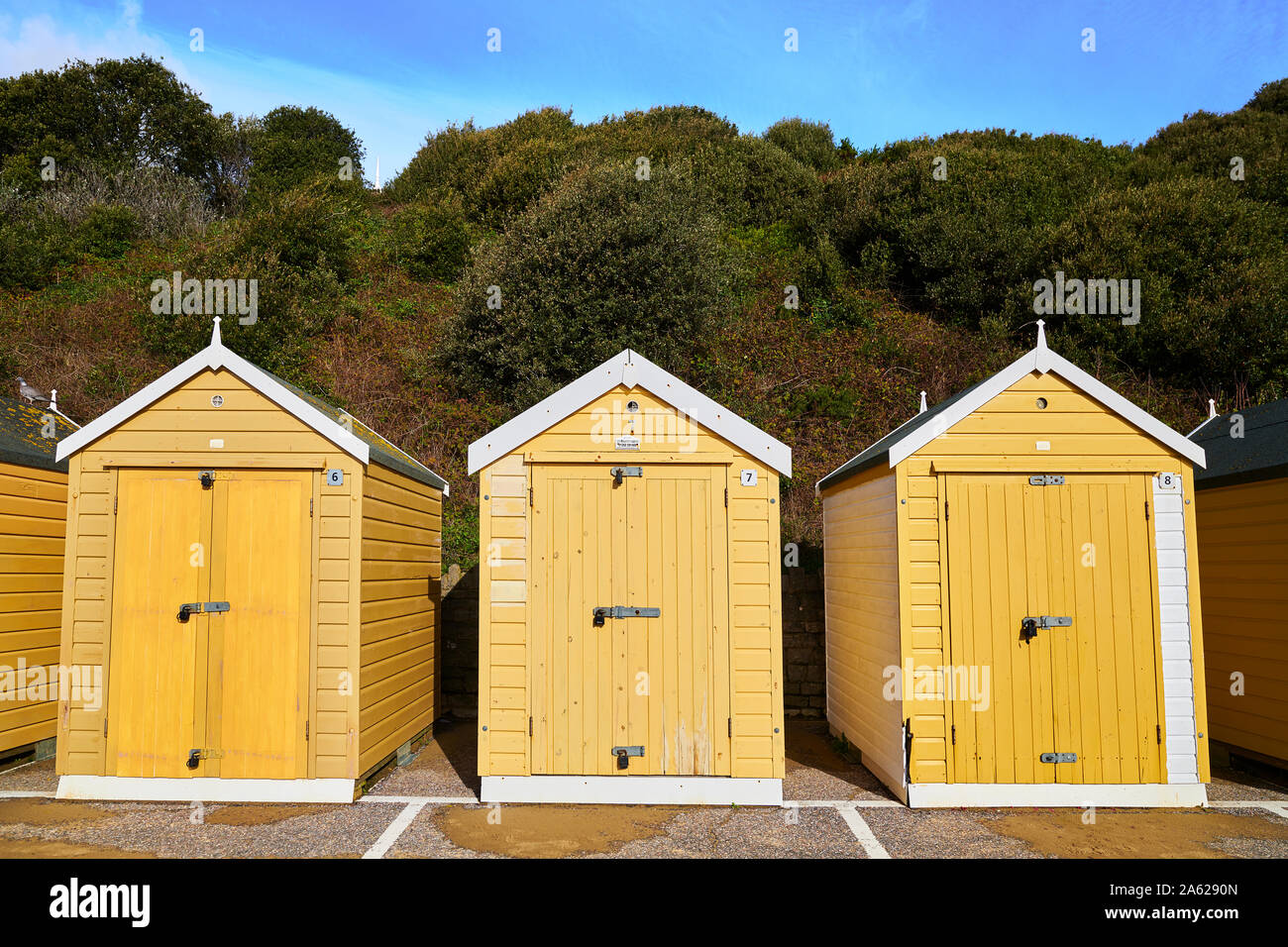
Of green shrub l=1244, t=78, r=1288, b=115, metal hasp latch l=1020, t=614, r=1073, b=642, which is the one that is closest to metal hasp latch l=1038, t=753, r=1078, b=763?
metal hasp latch l=1020, t=614, r=1073, b=642

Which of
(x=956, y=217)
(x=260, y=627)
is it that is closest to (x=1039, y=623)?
(x=260, y=627)

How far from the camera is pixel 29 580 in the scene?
7793 mm

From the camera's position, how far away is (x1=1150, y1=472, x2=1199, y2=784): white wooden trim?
634cm

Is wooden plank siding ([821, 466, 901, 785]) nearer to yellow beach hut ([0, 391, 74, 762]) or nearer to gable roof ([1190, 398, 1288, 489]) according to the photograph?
gable roof ([1190, 398, 1288, 489])

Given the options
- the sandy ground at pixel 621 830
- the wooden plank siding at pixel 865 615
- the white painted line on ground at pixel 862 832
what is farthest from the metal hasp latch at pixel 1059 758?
the white painted line on ground at pixel 862 832

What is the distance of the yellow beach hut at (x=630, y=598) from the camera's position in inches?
252

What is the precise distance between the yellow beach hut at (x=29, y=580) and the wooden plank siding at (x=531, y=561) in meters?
4.70

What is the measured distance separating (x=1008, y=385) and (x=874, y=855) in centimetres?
388

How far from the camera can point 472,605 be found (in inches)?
386

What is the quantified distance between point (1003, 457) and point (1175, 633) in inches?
77.1

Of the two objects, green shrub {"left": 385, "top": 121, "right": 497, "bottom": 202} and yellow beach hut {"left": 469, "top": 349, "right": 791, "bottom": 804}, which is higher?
green shrub {"left": 385, "top": 121, "right": 497, "bottom": 202}

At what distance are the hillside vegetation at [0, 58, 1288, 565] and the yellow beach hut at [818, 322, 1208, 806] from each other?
508 centimetres

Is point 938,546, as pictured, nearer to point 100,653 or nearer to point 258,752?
point 258,752

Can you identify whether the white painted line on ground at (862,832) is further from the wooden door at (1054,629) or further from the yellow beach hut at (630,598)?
the wooden door at (1054,629)
